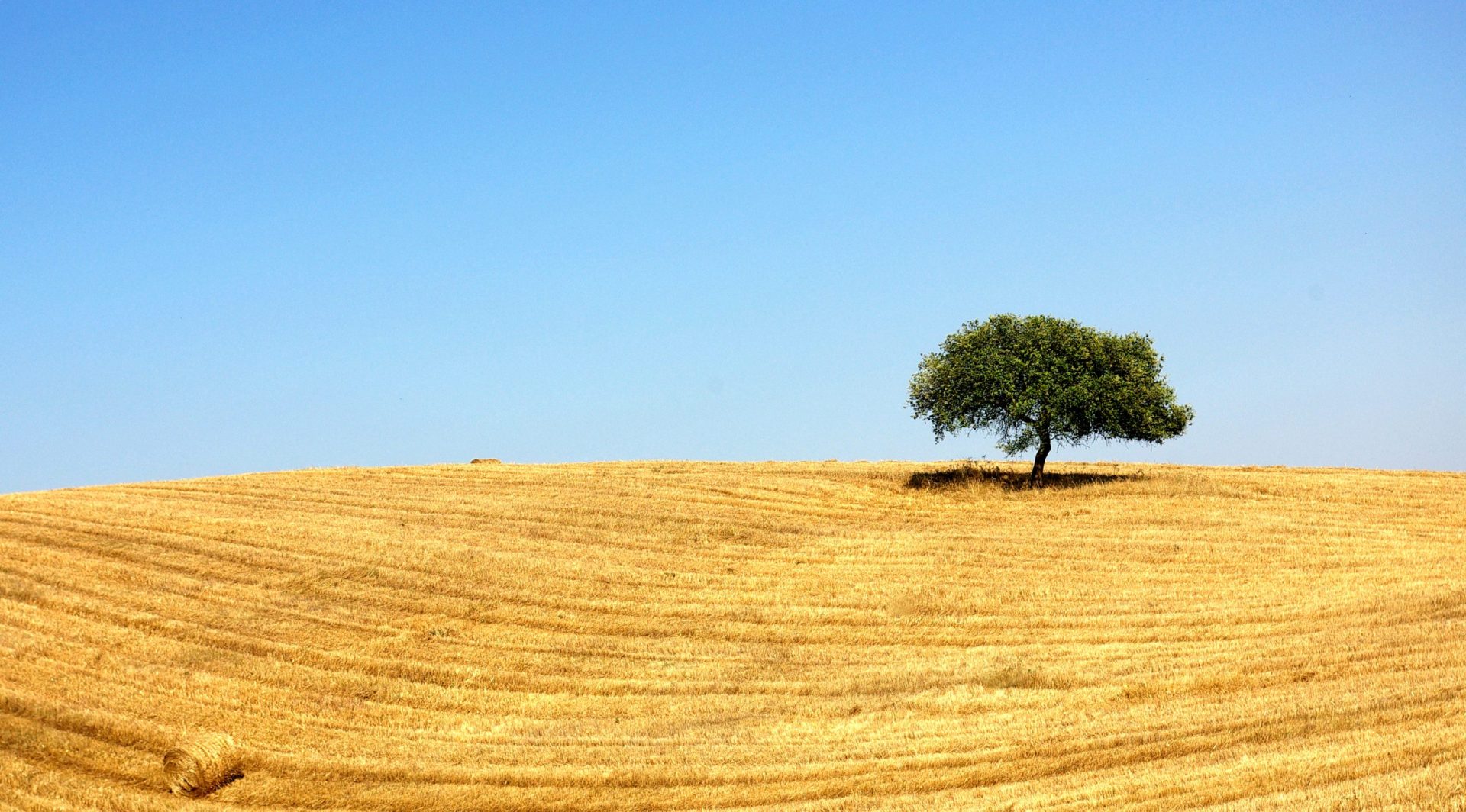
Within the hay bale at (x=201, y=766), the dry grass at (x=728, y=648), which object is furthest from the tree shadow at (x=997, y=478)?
the hay bale at (x=201, y=766)

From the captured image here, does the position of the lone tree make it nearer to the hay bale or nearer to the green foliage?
the green foliage

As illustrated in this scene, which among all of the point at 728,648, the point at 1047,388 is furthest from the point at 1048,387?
the point at 728,648

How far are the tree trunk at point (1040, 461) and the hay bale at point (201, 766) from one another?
3425 cm

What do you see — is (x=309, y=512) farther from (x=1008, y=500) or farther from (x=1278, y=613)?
(x=1278, y=613)

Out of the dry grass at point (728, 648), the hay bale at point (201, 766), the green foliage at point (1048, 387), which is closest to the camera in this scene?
the dry grass at point (728, 648)

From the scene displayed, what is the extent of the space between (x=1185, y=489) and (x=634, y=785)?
31682mm

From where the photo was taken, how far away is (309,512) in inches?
1527

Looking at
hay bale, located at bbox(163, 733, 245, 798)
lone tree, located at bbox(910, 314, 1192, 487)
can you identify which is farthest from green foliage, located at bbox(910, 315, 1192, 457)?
hay bale, located at bbox(163, 733, 245, 798)

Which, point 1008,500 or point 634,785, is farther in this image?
point 1008,500

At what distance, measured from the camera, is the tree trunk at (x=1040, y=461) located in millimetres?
48594

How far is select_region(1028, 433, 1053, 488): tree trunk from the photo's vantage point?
159 feet

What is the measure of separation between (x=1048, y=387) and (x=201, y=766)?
34429 millimetres

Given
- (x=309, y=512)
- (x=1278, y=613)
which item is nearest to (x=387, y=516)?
(x=309, y=512)

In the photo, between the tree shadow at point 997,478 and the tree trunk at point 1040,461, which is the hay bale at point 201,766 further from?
the tree trunk at point 1040,461
